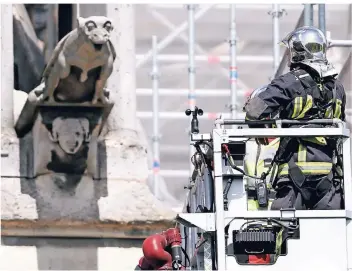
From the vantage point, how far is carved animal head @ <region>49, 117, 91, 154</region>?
38.8 feet

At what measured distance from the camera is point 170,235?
32.7 feet

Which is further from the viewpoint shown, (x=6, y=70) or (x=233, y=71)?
(x=233, y=71)

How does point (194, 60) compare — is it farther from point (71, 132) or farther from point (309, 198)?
point (309, 198)

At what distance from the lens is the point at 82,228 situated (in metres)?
12.1

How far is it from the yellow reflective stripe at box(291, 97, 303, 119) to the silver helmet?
Answer: 0.86 ft

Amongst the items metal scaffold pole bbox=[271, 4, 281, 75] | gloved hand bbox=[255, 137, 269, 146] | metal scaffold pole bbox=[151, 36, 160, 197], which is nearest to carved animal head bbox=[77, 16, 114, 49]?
gloved hand bbox=[255, 137, 269, 146]

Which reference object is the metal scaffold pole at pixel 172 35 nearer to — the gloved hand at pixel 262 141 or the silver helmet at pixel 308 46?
the silver helmet at pixel 308 46

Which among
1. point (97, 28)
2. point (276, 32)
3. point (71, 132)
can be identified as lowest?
point (71, 132)

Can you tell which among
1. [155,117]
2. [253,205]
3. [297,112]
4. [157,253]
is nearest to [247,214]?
[253,205]

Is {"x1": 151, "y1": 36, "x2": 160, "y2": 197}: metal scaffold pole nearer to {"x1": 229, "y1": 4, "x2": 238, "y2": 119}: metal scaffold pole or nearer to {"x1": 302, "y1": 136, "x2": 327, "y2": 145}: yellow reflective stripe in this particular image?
{"x1": 229, "y1": 4, "x2": 238, "y2": 119}: metal scaffold pole

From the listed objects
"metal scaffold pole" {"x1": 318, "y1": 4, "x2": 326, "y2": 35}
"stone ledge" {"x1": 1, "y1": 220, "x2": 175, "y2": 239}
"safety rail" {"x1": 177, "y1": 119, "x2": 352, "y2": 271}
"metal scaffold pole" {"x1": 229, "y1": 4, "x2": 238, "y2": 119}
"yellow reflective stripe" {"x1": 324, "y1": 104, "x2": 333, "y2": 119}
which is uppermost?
"metal scaffold pole" {"x1": 318, "y1": 4, "x2": 326, "y2": 35}

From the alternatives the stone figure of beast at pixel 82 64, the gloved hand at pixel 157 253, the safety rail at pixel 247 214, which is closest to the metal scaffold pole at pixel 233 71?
the stone figure of beast at pixel 82 64

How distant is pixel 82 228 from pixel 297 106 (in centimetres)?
341

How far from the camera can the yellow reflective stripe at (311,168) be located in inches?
352
